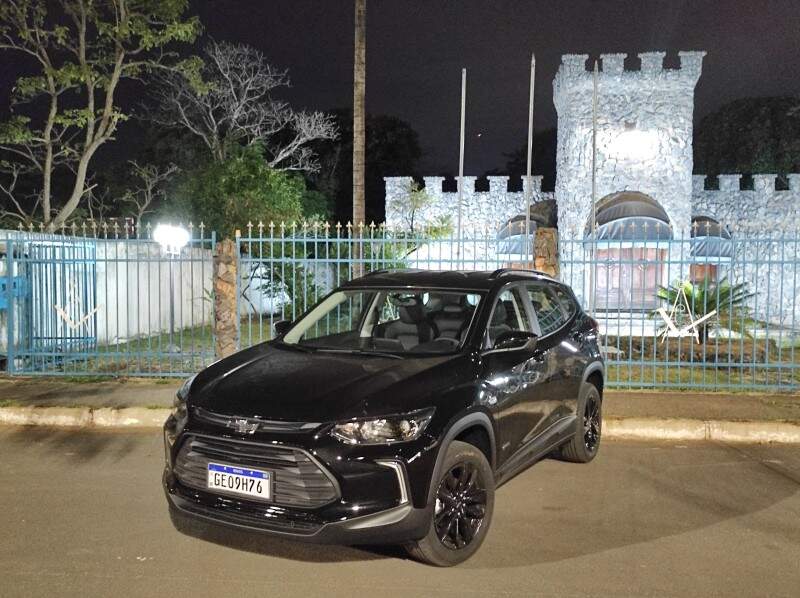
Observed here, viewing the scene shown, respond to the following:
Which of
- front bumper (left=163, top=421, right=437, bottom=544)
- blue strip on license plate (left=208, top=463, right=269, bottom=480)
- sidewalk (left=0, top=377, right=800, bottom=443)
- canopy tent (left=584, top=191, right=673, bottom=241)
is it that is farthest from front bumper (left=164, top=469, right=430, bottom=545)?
canopy tent (left=584, top=191, right=673, bottom=241)

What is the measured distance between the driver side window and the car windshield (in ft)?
0.54

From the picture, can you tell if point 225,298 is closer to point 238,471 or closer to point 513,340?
point 513,340

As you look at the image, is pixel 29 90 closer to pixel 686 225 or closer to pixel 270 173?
pixel 270 173

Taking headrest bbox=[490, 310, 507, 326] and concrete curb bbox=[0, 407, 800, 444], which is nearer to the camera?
headrest bbox=[490, 310, 507, 326]

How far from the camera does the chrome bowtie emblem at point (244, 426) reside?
3.81m

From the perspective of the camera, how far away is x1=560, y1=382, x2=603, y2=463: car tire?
19.9 feet

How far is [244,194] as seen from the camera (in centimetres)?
2038

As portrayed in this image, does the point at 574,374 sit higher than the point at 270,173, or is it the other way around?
the point at 270,173

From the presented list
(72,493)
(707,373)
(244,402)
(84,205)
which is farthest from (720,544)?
(84,205)

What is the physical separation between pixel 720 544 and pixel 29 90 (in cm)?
1692

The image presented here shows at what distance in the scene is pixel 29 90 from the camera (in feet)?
53.7

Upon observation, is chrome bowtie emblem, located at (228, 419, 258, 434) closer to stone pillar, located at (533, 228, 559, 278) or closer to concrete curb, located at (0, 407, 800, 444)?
concrete curb, located at (0, 407, 800, 444)

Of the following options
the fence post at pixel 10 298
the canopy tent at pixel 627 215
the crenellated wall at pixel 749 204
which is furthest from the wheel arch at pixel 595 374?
the crenellated wall at pixel 749 204

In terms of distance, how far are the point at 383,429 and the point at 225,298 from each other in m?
6.41
